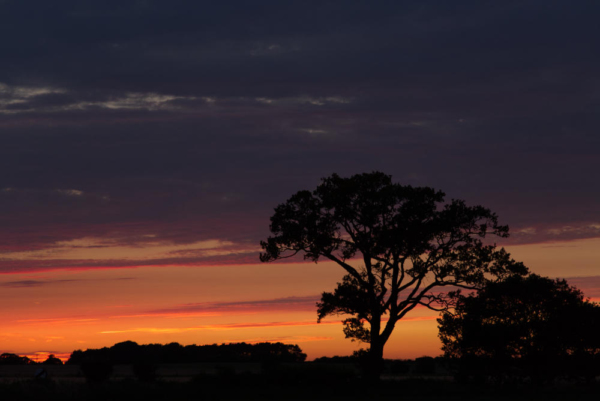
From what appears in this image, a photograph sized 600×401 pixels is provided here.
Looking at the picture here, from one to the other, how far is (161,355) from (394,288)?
3466 inches

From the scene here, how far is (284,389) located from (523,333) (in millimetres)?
18558

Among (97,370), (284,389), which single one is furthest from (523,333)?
(97,370)

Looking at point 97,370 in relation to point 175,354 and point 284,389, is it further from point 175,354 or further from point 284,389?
point 175,354

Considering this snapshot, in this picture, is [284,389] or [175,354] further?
[175,354]

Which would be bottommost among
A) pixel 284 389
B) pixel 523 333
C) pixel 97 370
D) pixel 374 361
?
pixel 284 389

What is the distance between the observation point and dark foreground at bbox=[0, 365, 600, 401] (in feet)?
136

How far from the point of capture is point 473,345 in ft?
173

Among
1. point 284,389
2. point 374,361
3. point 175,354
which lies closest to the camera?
point 284,389

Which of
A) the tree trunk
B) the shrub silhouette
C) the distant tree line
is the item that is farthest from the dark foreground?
the distant tree line

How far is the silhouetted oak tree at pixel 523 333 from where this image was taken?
2030 inches

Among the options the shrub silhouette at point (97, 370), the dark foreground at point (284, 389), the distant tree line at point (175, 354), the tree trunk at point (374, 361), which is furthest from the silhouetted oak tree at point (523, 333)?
the distant tree line at point (175, 354)

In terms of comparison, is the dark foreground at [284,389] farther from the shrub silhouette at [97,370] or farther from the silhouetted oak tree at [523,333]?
the shrub silhouette at [97,370]

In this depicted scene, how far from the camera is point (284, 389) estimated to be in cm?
4844

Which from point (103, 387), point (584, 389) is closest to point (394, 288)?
point (584, 389)
